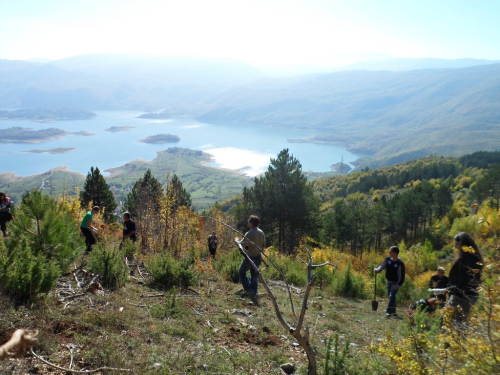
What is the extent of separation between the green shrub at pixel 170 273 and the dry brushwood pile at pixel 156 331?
9.7 inches

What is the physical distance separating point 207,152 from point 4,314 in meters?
188

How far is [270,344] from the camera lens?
4.71 m

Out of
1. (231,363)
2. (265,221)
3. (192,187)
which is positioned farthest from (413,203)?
(192,187)

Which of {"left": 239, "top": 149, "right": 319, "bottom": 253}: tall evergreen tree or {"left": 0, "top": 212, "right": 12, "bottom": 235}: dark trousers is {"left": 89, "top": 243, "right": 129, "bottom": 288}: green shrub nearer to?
{"left": 0, "top": 212, "right": 12, "bottom": 235}: dark trousers

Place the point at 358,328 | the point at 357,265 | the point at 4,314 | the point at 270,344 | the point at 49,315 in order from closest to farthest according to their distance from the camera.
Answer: the point at 4,314, the point at 49,315, the point at 270,344, the point at 358,328, the point at 357,265

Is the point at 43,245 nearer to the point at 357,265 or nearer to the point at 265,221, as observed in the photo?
the point at 357,265

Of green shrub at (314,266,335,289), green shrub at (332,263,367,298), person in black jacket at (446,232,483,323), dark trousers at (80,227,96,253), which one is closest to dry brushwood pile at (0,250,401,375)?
A: person in black jacket at (446,232,483,323)

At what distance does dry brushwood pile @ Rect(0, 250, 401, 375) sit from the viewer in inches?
136

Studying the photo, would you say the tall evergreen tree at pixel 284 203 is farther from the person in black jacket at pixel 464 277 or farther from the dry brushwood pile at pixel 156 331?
the person in black jacket at pixel 464 277

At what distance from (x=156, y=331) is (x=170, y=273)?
8.09ft

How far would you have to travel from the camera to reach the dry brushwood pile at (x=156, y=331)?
3.46 metres

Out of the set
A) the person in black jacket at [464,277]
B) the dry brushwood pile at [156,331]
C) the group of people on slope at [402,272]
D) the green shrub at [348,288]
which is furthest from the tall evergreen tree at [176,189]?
the person in black jacket at [464,277]

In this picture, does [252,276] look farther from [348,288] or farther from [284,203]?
[284,203]

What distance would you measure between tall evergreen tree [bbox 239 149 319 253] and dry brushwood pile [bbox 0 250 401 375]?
18995mm
